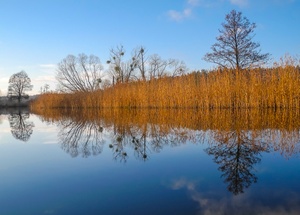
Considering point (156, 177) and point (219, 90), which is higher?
point (219, 90)

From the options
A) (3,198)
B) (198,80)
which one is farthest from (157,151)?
(198,80)

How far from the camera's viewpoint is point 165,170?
3.22 m

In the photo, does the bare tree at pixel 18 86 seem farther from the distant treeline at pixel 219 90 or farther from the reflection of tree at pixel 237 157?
the reflection of tree at pixel 237 157

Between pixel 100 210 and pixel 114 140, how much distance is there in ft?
11.4

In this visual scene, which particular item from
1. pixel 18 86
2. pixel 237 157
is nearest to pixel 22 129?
pixel 237 157

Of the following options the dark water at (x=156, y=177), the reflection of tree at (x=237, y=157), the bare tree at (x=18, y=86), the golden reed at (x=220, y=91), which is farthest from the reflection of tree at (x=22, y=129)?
the bare tree at (x=18, y=86)

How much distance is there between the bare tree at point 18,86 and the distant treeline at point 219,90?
3198cm

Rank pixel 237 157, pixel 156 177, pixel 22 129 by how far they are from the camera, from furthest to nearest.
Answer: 1. pixel 22 129
2. pixel 237 157
3. pixel 156 177

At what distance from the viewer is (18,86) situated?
45875 mm

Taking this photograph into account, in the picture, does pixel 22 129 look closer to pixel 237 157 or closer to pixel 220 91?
pixel 237 157

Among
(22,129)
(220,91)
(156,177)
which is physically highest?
(220,91)

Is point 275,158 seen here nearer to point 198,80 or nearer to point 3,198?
point 3,198

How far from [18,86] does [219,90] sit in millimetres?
42047

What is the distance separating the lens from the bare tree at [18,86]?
45.5 meters
